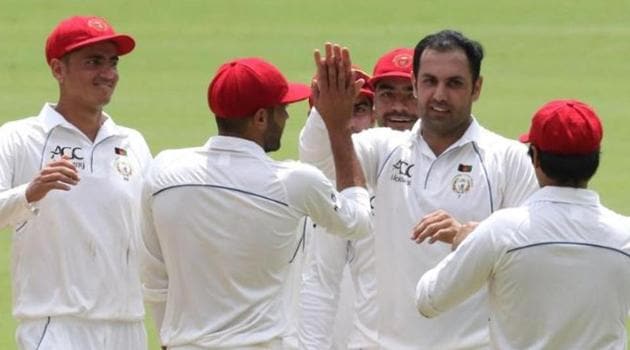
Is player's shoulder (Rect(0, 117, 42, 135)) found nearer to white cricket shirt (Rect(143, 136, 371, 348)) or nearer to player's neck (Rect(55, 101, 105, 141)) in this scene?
player's neck (Rect(55, 101, 105, 141))

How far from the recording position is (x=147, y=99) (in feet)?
42.1

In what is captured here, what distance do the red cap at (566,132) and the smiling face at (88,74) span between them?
2.06 meters

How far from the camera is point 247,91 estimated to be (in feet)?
19.3

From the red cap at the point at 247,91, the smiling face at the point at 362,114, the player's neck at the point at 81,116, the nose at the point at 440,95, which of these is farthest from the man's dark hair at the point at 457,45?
the player's neck at the point at 81,116

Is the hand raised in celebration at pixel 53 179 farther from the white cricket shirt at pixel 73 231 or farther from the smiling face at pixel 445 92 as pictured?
the smiling face at pixel 445 92

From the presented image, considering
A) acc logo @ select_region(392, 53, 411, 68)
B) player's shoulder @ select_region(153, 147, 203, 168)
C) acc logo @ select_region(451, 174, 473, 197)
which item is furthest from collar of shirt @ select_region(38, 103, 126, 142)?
acc logo @ select_region(451, 174, 473, 197)

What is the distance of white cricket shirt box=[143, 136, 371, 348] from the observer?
19.0 ft

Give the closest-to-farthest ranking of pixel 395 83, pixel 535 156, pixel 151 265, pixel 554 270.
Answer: pixel 554 270
pixel 535 156
pixel 151 265
pixel 395 83

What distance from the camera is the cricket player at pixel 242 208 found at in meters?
5.80

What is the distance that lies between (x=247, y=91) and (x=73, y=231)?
1.06 metres

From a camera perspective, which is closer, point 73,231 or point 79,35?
point 73,231

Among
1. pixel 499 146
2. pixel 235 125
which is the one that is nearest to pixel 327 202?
pixel 235 125

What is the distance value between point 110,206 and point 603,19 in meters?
8.54

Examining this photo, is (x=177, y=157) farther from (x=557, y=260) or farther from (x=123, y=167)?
(x=557, y=260)
